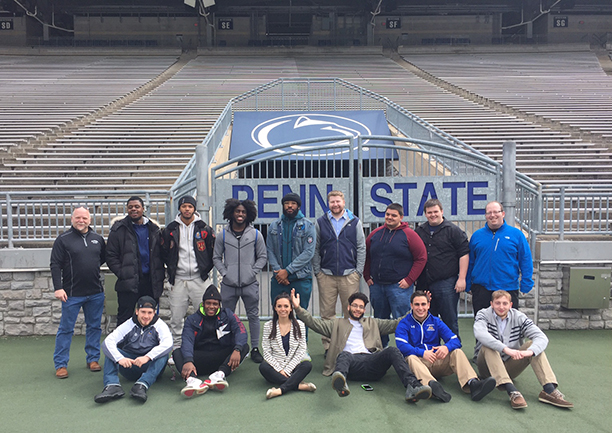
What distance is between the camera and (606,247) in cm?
620

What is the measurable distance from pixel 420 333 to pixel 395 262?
2.58 ft

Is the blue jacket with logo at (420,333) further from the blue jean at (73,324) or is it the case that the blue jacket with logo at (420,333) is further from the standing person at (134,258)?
the blue jean at (73,324)

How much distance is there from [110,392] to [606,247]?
5.91m

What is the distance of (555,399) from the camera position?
4102mm

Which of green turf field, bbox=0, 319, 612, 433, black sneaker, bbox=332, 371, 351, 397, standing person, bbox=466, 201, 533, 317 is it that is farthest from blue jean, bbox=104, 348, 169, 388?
standing person, bbox=466, 201, 533, 317

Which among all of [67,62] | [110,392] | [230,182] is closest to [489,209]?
[230,182]

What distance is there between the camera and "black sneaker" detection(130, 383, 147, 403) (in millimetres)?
4184

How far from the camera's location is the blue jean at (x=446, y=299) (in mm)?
5012

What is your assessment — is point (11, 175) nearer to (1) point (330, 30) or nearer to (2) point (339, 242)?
(2) point (339, 242)

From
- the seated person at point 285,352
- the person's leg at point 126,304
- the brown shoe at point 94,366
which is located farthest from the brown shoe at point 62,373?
the seated person at point 285,352

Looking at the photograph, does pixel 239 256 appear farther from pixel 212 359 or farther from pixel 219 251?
pixel 212 359

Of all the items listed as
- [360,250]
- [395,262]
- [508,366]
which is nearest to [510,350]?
[508,366]

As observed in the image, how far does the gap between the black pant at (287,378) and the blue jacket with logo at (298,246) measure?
1064 mm

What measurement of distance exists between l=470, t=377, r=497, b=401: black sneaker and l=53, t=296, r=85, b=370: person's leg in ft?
12.3
